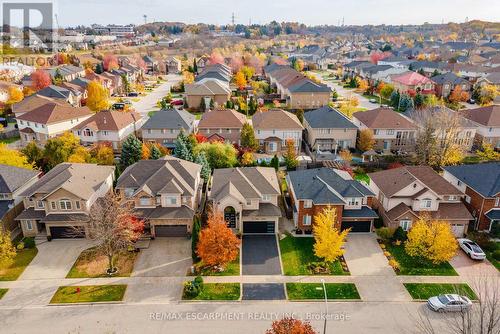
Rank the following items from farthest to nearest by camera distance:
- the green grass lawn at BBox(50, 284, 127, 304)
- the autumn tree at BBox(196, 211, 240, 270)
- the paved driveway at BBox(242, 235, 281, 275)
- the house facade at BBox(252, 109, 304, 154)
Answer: the house facade at BBox(252, 109, 304, 154)
the paved driveway at BBox(242, 235, 281, 275)
the autumn tree at BBox(196, 211, 240, 270)
the green grass lawn at BBox(50, 284, 127, 304)

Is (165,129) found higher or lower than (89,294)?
Result: higher

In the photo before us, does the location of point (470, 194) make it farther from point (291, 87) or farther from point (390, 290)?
point (291, 87)

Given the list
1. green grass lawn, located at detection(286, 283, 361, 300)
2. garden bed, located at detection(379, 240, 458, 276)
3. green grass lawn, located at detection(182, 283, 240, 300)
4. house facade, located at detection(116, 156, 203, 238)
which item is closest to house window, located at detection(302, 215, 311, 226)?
garden bed, located at detection(379, 240, 458, 276)

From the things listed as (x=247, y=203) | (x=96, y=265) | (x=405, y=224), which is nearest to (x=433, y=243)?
(x=405, y=224)

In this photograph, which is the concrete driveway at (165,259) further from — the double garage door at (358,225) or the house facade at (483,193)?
the house facade at (483,193)

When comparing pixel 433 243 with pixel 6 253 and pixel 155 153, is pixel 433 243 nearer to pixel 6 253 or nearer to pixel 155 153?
pixel 155 153

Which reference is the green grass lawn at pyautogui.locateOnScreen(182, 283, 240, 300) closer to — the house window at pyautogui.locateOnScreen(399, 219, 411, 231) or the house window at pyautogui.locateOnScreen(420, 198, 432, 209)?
the house window at pyautogui.locateOnScreen(399, 219, 411, 231)

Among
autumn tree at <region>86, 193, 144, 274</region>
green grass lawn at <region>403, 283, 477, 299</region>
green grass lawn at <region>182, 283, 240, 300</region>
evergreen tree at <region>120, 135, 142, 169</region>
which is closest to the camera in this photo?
green grass lawn at <region>182, 283, 240, 300</region>
